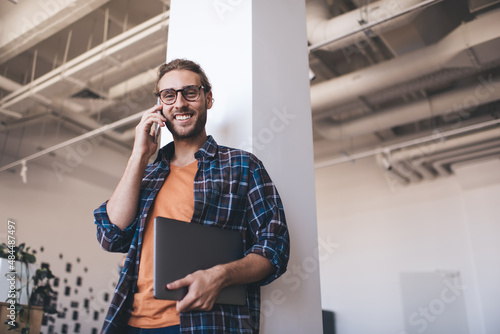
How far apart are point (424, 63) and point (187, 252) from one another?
367 centimetres

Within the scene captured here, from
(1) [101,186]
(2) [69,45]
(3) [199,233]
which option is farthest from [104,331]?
(1) [101,186]

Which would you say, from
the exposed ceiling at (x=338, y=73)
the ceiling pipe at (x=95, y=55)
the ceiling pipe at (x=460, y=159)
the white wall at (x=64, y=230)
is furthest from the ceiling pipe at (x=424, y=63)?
the white wall at (x=64, y=230)

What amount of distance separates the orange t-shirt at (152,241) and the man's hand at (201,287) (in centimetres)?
13

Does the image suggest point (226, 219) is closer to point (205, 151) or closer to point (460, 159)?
point (205, 151)

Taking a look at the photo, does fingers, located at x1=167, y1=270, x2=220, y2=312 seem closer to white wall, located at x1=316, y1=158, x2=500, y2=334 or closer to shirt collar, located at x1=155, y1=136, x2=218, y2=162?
shirt collar, located at x1=155, y1=136, x2=218, y2=162

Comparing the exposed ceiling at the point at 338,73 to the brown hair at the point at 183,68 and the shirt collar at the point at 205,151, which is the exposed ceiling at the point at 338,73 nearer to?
the brown hair at the point at 183,68

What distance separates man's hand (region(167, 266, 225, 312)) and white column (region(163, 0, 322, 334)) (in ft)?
1.42

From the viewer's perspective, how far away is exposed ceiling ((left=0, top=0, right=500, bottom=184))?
12.0 feet

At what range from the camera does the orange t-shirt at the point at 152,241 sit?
107 cm

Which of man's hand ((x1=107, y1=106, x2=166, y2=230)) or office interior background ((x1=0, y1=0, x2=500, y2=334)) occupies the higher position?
office interior background ((x1=0, y1=0, x2=500, y2=334))

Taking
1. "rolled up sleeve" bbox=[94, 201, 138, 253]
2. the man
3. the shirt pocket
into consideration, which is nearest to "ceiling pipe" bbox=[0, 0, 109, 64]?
the man

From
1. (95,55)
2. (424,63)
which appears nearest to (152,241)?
(95,55)

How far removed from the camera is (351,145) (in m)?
6.67

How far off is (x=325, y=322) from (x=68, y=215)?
4007mm
